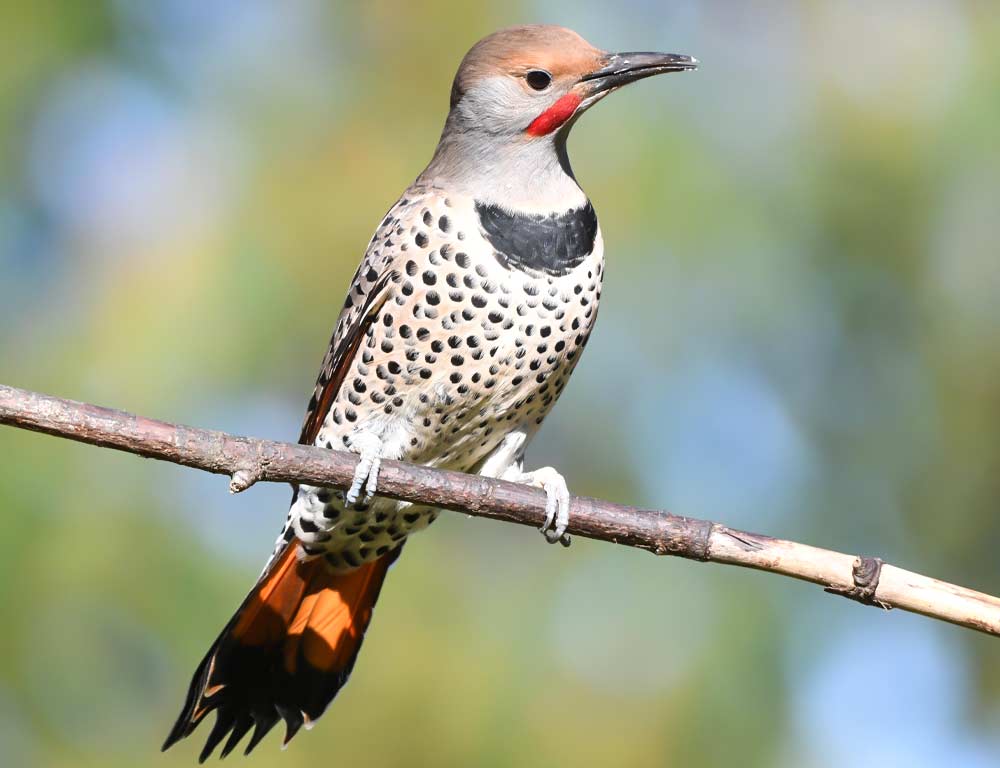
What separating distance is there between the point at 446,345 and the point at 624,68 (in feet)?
2.99

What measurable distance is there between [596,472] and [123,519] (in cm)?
192

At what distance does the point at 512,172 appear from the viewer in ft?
12.2

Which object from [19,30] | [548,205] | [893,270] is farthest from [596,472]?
[19,30]

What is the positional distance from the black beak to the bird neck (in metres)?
0.19

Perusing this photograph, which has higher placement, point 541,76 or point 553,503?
point 541,76

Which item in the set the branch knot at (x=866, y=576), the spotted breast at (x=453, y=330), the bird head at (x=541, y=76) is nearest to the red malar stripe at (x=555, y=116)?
the bird head at (x=541, y=76)

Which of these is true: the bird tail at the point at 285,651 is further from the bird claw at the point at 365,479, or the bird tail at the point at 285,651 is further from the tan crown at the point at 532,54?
the tan crown at the point at 532,54

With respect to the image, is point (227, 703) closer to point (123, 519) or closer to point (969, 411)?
point (123, 519)

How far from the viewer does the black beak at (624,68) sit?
3.65m

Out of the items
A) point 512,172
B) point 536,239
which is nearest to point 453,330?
point 536,239

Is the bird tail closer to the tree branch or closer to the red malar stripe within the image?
the tree branch

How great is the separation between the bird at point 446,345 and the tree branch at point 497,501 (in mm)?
451

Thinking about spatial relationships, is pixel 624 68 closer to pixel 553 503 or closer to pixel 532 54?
pixel 532 54

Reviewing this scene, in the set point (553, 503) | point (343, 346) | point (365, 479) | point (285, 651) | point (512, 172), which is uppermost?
point (512, 172)
